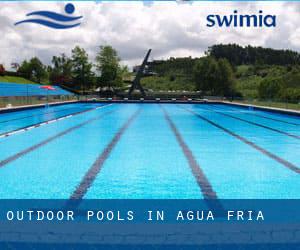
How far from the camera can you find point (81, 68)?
56.6m

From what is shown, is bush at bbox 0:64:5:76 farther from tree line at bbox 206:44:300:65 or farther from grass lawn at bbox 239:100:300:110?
tree line at bbox 206:44:300:65

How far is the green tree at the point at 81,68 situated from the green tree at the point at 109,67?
57.0 inches

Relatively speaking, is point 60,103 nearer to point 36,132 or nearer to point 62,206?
point 36,132

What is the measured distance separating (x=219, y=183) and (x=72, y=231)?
2.76 m

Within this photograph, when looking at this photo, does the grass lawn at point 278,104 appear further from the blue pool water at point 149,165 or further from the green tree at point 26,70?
the green tree at point 26,70

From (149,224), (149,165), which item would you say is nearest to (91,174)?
(149,165)

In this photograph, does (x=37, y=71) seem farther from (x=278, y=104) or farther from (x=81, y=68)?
(x=278, y=104)

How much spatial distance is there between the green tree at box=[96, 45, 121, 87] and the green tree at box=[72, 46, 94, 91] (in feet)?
4.75

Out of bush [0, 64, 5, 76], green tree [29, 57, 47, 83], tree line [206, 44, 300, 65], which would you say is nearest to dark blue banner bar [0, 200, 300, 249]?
bush [0, 64, 5, 76]

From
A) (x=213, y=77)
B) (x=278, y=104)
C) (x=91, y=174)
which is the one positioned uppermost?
(x=213, y=77)

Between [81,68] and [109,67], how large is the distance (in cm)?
383

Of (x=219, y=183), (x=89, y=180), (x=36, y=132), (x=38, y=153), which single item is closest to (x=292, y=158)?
(x=219, y=183)

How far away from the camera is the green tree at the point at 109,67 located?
56.4 meters

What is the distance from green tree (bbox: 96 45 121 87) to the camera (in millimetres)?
56406
